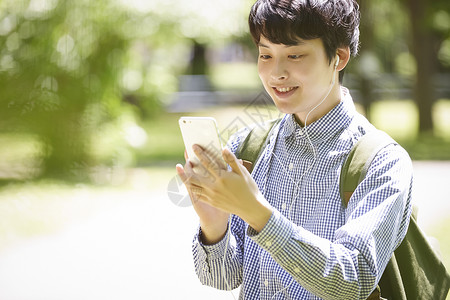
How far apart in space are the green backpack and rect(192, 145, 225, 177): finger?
0.37m

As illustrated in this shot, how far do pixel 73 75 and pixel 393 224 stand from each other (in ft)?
22.7

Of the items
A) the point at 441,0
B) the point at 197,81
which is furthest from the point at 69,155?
the point at 197,81

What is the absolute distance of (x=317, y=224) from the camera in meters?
1.73

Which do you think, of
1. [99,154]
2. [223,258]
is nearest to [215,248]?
[223,258]

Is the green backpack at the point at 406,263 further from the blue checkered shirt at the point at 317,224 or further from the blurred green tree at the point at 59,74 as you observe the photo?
the blurred green tree at the point at 59,74

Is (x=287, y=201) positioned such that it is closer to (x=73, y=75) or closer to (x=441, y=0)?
(x=73, y=75)

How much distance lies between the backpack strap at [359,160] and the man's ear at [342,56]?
243 mm

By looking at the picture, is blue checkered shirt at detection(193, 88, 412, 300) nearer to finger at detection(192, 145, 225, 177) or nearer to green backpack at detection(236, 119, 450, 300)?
green backpack at detection(236, 119, 450, 300)

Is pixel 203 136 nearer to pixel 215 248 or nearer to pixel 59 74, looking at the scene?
pixel 215 248

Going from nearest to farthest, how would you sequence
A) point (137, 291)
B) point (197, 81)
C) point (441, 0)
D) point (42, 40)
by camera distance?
point (137, 291) → point (42, 40) → point (441, 0) → point (197, 81)

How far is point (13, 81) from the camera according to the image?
7.05 metres

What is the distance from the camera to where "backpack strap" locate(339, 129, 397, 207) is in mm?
1671

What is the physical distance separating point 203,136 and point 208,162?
96 mm

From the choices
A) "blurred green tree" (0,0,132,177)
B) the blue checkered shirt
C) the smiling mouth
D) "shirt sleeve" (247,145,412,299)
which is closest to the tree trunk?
"blurred green tree" (0,0,132,177)
